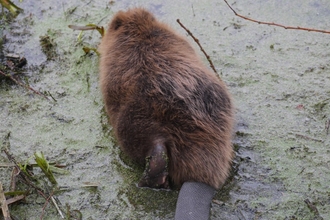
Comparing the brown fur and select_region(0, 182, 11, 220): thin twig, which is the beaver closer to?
the brown fur

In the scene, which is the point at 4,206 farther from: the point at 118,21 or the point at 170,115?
the point at 118,21

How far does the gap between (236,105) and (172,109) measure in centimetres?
63

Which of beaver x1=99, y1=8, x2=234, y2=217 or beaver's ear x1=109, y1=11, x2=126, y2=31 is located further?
beaver's ear x1=109, y1=11, x2=126, y2=31

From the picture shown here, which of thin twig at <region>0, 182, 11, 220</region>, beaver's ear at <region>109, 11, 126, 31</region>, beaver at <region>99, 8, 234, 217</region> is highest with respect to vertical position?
beaver's ear at <region>109, 11, 126, 31</region>

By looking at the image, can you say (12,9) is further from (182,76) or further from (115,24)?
(182,76)

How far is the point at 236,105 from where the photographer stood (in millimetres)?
2584

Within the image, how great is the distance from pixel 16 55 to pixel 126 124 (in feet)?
3.91

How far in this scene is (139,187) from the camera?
219 cm

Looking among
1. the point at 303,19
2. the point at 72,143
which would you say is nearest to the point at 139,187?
the point at 72,143

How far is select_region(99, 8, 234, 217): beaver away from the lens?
6.77ft

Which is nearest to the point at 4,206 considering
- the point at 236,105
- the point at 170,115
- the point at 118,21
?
the point at 170,115

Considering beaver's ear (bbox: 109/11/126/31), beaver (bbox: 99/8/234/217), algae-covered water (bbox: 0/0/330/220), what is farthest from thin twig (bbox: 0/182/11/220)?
beaver's ear (bbox: 109/11/126/31)

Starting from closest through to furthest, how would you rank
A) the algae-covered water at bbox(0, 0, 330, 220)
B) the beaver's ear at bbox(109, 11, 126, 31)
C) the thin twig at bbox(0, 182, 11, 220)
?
1. the thin twig at bbox(0, 182, 11, 220)
2. the algae-covered water at bbox(0, 0, 330, 220)
3. the beaver's ear at bbox(109, 11, 126, 31)

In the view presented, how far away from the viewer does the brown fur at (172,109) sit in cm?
207
